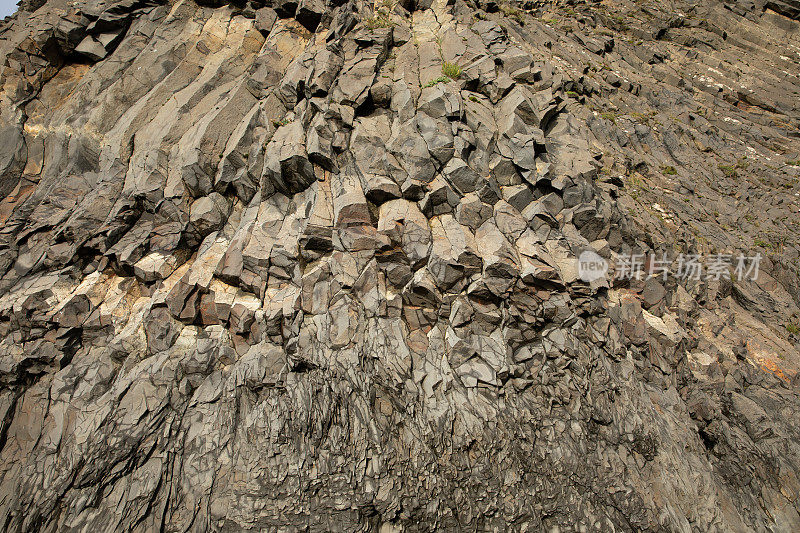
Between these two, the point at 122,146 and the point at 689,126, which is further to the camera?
the point at 689,126

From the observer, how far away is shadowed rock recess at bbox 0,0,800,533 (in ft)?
29.8

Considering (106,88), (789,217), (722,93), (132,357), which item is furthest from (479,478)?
(722,93)

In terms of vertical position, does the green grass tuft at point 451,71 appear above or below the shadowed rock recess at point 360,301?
above

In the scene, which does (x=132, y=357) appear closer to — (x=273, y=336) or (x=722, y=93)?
(x=273, y=336)

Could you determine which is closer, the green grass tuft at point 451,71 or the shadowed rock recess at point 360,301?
the shadowed rock recess at point 360,301

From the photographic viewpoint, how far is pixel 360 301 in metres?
10.3

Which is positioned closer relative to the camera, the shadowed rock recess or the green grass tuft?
the shadowed rock recess

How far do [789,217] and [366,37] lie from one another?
2001 centimetres

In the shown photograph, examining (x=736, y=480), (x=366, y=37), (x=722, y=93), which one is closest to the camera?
(x=736, y=480)

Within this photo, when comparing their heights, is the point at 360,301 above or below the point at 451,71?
below

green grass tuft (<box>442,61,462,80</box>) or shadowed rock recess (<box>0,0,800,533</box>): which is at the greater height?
green grass tuft (<box>442,61,462,80</box>)

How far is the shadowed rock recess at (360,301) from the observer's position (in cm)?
907

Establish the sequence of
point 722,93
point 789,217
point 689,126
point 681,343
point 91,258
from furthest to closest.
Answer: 1. point 722,93
2. point 689,126
3. point 789,217
4. point 91,258
5. point 681,343

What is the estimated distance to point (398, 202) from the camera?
11484 millimetres
